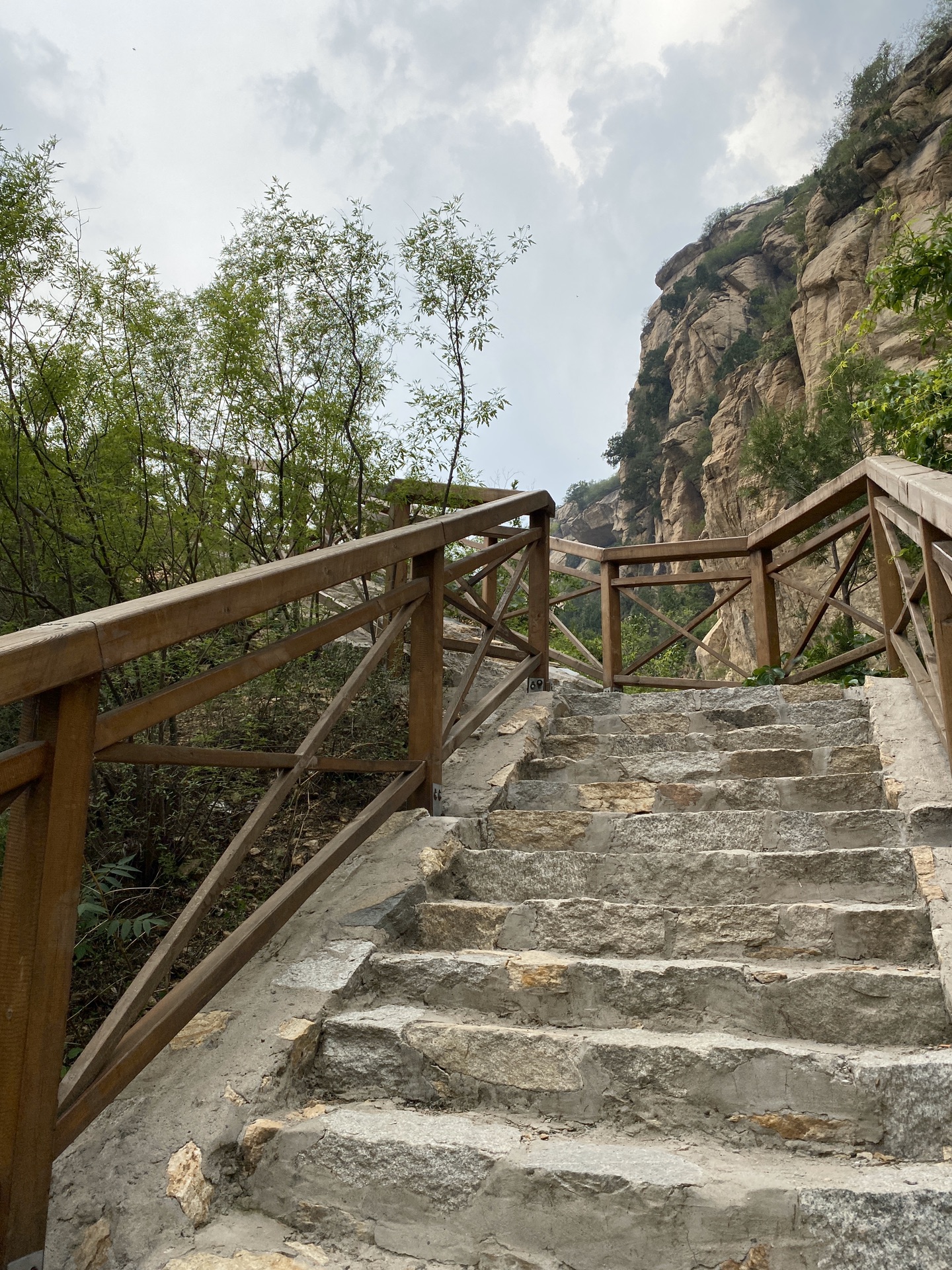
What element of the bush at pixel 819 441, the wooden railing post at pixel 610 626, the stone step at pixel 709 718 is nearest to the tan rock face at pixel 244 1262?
the stone step at pixel 709 718

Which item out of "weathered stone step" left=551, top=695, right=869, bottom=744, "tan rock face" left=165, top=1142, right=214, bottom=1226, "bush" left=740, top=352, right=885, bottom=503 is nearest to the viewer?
"tan rock face" left=165, top=1142, right=214, bottom=1226

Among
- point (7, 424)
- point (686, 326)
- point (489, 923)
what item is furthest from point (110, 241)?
point (686, 326)

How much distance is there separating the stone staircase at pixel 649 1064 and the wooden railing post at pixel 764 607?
2.44 m

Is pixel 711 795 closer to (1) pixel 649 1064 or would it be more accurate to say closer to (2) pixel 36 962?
(1) pixel 649 1064

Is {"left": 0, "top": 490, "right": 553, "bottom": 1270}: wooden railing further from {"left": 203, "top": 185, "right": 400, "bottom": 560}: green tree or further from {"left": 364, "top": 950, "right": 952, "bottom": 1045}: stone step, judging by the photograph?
{"left": 203, "top": 185, "right": 400, "bottom": 560}: green tree

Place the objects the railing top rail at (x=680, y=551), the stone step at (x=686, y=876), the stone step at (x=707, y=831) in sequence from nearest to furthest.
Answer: the stone step at (x=686, y=876)
the stone step at (x=707, y=831)
the railing top rail at (x=680, y=551)

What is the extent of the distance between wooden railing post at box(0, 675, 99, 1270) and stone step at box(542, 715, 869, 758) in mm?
2096

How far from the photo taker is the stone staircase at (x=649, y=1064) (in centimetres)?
119

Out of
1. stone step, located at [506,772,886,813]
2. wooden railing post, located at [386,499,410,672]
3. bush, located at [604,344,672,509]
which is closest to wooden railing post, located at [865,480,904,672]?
Answer: stone step, located at [506,772,886,813]

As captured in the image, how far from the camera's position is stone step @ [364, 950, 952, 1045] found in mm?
1537

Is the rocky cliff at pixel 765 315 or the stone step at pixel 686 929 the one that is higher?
the rocky cliff at pixel 765 315

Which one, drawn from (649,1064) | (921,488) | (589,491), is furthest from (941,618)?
(589,491)

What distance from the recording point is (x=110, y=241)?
2994 mm

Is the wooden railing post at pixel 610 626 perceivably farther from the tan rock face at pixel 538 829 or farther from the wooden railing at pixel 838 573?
the tan rock face at pixel 538 829
